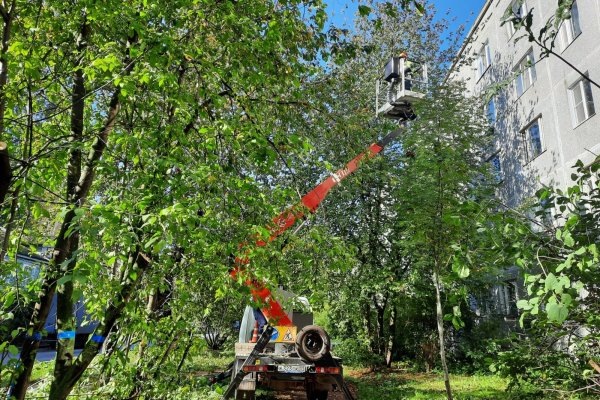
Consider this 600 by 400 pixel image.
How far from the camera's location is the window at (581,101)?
43.0 feet

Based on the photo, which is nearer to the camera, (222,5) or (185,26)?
(222,5)

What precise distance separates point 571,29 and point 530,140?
4.15 metres

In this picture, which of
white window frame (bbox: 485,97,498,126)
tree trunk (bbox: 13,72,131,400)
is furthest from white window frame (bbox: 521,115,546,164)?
tree trunk (bbox: 13,72,131,400)


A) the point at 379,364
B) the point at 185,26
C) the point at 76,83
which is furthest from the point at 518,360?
the point at 379,364

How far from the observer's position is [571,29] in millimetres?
13898

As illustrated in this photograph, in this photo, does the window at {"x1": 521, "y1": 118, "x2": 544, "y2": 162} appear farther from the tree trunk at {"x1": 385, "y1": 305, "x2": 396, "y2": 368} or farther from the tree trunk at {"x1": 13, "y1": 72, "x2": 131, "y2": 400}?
the tree trunk at {"x1": 13, "y1": 72, "x2": 131, "y2": 400}

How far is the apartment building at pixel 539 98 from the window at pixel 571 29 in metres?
0.03

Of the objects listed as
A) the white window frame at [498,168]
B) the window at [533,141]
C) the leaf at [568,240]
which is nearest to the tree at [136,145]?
the leaf at [568,240]

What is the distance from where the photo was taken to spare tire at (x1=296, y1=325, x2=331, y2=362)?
8367 millimetres

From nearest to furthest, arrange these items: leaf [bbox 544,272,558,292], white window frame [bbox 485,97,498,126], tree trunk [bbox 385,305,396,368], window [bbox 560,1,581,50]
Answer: leaf [bbox 544,272,558,292], window [bbox 560,1,581,50], tree trunk [bbox 385,305,396,368], white window frame [bbox 485,97,498,126]

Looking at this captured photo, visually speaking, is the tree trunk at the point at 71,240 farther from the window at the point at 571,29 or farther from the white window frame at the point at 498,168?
the white window frame at the point at 498,168

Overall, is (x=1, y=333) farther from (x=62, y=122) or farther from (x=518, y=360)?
(x=518, y=360)

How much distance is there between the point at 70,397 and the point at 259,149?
3134 mm

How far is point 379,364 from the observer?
1584 centimetres
